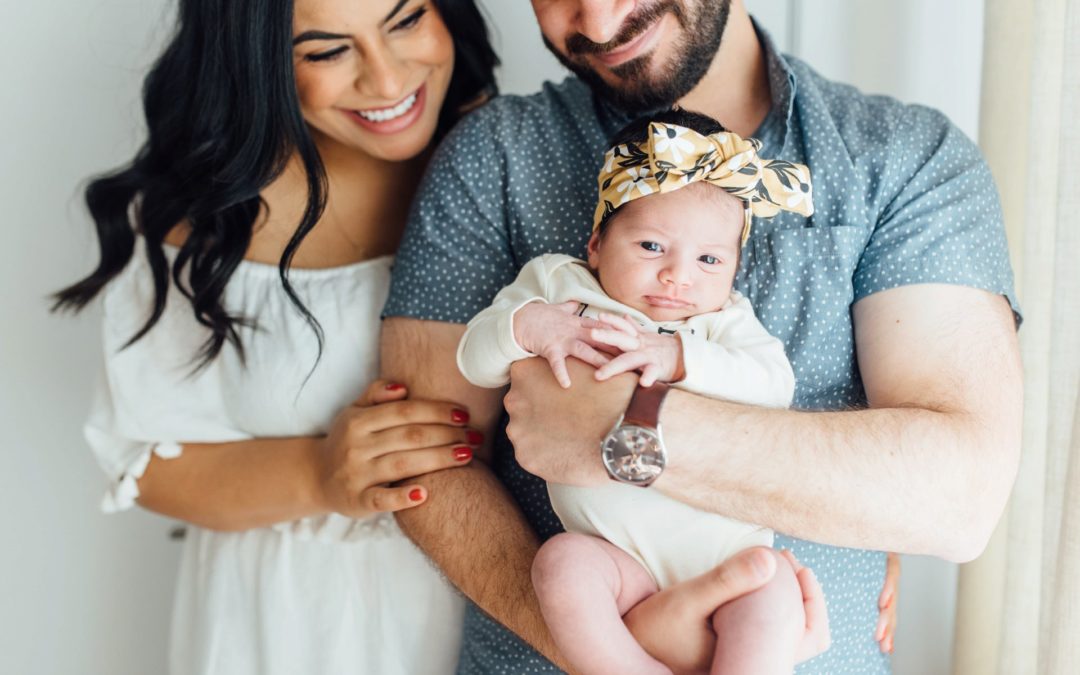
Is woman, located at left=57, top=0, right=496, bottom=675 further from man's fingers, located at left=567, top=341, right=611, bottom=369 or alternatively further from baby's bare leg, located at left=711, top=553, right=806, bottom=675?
baby's bare leg, located at left=711, top=553, right=806, bottom=675

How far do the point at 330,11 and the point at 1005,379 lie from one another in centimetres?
123

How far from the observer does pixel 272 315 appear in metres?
1.96

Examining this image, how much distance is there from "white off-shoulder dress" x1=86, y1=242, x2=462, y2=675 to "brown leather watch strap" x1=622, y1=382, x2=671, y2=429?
2.35ft

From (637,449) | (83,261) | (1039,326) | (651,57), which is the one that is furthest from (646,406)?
(83,261)

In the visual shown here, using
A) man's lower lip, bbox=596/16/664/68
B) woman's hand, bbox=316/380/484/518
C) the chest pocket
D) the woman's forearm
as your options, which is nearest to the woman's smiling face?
man's lower lip, bbox=596/16/664/68

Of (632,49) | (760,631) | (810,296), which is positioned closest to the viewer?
(760,631)

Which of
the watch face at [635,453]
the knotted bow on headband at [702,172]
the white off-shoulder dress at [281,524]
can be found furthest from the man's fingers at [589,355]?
the white off-shoulder dress at [281,524]

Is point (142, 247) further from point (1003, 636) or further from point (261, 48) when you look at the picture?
point (1003, 636)

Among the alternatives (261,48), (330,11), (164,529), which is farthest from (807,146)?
(164,529)

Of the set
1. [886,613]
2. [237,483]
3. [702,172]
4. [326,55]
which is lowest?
[886,613]

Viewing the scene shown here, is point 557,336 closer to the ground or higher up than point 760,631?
higher up

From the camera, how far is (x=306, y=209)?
1.95m

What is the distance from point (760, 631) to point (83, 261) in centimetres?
Result: 186

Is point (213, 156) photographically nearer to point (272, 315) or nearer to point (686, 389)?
point (272, 315)
